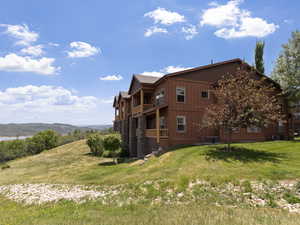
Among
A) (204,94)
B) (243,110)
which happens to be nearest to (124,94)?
(204,94)

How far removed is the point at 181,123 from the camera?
1773cm

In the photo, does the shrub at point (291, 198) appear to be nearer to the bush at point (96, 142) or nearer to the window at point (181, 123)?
the window at point (181, 123)

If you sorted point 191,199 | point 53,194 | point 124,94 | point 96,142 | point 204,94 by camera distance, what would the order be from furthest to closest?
point 124,94
point 96,142
point 204,94
point 53,194
point 191,199

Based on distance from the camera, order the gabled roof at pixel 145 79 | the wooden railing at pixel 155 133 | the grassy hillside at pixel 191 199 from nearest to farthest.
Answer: the grassy hillside at pixel 191 199
the wooden railing at pixel 155 133
the gabled roof at pixel 145 79

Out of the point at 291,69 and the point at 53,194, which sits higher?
the point at 291,69

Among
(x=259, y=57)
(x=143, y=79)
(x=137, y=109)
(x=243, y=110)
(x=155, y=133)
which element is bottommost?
(x=155, y=133)

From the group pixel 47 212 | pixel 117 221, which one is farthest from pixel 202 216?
pixel 47 212

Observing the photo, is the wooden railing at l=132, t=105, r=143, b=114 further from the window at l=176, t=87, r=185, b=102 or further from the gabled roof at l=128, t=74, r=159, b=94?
the window at l=176, t=87, r=185, b=102

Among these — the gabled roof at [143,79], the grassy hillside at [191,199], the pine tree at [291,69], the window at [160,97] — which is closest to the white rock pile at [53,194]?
the grassy hillside at [191,199]

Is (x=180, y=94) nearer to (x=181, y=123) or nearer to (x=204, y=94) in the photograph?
(x=204, y=94)

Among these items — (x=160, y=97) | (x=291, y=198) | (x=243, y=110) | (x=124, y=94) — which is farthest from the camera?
(x=124, y=94)

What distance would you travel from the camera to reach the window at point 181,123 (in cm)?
1762

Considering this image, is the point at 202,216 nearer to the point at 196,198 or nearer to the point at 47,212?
the point at 196,198

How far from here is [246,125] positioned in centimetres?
1249
